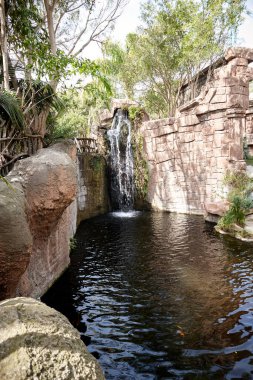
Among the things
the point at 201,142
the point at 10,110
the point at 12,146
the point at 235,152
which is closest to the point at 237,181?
the point at 235,152

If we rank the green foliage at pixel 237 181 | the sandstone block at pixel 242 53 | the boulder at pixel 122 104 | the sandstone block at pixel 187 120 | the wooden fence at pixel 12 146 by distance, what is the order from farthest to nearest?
the boulder at pixel 122 104
the sandstone block at pixel 242 53
the sandstone block at pixel 187 120
the green foliage at pixel 237 181
the wooden fence at pixel 12 146

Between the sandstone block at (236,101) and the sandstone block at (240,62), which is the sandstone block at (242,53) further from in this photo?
the sandstone block at (236,101)

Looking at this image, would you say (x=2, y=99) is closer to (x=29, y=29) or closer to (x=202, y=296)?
(x=29, y=29)

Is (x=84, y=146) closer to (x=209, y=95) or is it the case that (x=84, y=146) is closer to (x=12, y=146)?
(x=209, y=95)

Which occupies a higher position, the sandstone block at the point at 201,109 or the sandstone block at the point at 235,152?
the sandstone block at the point at 201,109

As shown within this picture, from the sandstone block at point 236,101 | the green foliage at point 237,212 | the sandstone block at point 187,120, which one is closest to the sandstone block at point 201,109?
the sandstone block at point 187,120

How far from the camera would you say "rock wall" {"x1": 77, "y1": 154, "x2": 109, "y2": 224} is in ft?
43.6

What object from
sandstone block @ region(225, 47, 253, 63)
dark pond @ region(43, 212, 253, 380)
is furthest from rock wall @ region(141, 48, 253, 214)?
dark pond @ region(43, 212, 253, 380)

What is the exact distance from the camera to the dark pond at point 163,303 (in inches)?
152

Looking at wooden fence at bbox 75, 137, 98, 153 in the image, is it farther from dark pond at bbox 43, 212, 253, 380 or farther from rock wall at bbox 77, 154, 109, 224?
dark pond at bbox 43, 212, 253, 380

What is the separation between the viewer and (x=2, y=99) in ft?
16.5

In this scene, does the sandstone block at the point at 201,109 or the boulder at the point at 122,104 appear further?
the boulder at the point at 122,104

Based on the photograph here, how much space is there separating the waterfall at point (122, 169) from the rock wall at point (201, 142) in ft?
3.29

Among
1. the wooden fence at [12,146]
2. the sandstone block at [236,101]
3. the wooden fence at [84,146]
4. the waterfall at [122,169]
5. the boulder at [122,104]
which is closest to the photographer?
the wooden fence at [12,146]
